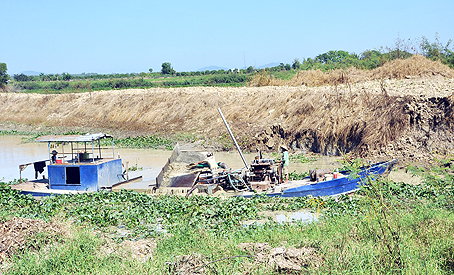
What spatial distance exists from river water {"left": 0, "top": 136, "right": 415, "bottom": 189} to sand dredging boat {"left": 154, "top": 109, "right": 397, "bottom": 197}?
182 cm

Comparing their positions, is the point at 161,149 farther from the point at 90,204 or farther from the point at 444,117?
the point at 444,117

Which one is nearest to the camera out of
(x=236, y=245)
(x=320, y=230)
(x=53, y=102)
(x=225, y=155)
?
(x=236, y=245)

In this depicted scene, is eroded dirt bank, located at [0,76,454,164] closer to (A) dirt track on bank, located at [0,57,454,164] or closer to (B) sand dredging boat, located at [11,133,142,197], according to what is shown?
(A) dirt track on bank, located at [0,57,454,164]

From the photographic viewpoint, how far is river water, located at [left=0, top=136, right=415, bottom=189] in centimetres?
1966

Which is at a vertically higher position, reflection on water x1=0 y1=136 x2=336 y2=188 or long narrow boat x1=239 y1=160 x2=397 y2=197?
long narrow boat x1=239 y1=160 x2=397 y2=197

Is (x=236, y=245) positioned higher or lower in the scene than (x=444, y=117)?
lower

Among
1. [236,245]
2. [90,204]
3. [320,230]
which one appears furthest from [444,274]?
[90,204]

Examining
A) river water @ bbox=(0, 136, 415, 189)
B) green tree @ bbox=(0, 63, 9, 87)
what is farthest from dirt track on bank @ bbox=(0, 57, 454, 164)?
green tree @ bbox=(0, 63, 9, 87)

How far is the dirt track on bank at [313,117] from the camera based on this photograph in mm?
20109

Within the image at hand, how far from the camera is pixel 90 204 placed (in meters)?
13.5

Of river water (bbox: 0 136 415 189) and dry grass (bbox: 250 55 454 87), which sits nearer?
river water (bbox: 0 136 415 189)

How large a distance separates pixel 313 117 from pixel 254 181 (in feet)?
40.3

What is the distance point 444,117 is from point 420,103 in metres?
1.36

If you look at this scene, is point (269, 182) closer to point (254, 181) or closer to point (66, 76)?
point (254, 181)
